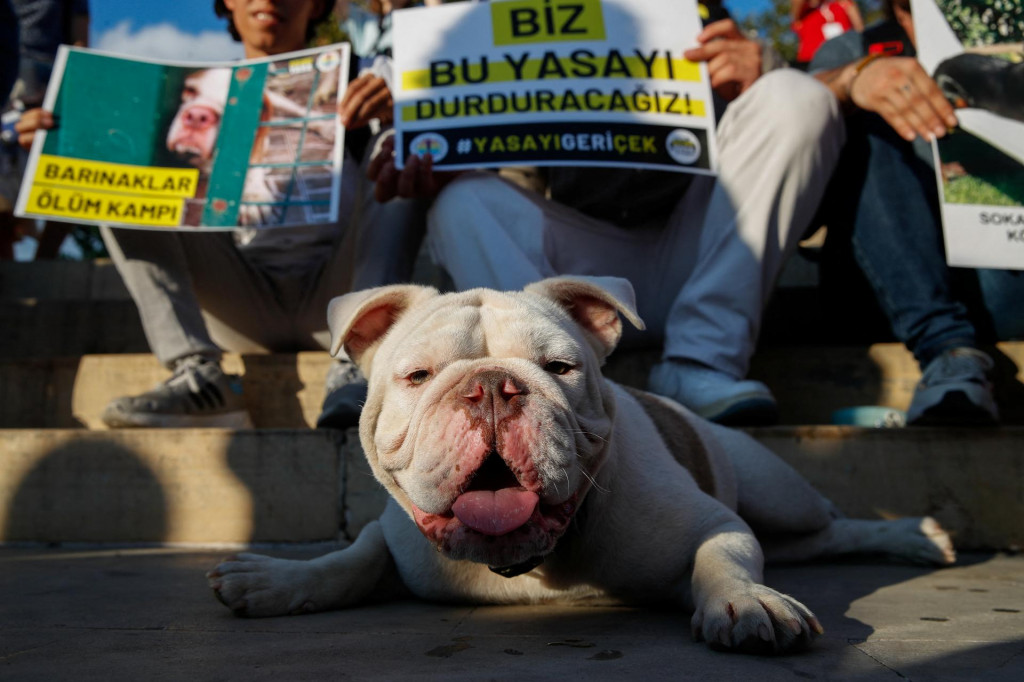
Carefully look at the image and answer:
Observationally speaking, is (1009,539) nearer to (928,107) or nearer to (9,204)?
(928,107)

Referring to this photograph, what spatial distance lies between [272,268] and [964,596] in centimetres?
330

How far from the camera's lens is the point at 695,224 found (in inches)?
160

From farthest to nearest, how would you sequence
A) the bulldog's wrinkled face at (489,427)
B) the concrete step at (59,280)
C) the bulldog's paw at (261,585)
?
the concrete step at (59,280) → the bulldog's paw at (261,585) → the bulldog's wrinkled face at (489,427)

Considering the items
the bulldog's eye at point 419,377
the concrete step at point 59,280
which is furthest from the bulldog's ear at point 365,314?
the concrete step at point 59,280

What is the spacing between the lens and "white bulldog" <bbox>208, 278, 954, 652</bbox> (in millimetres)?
1921

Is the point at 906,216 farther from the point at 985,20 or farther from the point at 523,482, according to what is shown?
the point at 523,482

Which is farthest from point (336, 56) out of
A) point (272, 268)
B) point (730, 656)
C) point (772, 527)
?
point (730, 656)

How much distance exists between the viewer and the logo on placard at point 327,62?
4.24 m

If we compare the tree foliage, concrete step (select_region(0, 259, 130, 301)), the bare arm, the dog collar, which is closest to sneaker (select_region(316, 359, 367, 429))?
the dog collar

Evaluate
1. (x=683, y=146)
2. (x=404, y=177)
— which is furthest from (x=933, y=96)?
(x=404, y=177)

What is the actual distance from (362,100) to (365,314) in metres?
1.93

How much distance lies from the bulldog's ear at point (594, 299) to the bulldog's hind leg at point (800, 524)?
84 centimetres

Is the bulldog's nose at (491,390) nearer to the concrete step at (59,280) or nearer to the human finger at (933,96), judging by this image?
the human finger at (933,96)

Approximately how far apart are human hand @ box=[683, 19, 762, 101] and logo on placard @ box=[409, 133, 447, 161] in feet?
3.81
